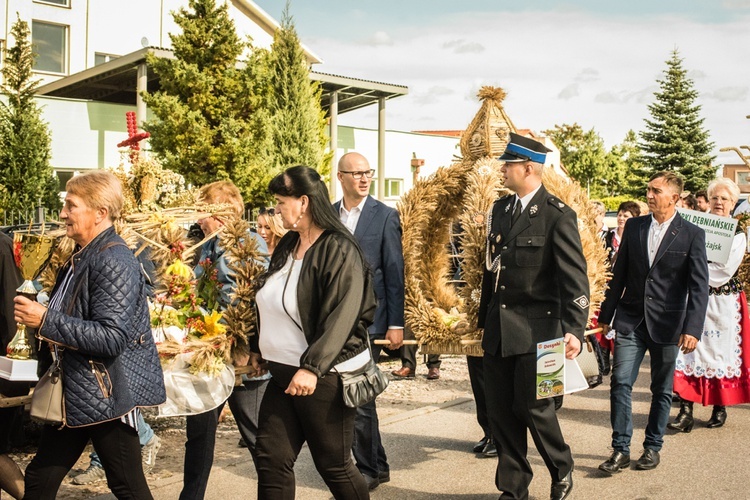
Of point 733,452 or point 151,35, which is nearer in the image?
point 733,452

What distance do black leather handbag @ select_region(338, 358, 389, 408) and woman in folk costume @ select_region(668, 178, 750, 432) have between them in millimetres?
4206

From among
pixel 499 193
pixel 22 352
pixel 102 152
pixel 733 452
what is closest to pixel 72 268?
pixel 22 352

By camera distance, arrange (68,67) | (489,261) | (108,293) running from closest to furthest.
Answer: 1. (108,293)
2. (489,261)
3. (68,67)

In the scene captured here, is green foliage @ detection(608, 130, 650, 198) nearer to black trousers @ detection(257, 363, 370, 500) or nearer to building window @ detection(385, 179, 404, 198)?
building window @ detection(385, 179, 404, 198)

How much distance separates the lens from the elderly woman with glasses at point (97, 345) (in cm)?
369

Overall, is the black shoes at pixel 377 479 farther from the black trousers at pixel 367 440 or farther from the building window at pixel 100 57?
the building window at pixel 100 57

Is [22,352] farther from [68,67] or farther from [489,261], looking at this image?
[68,67]

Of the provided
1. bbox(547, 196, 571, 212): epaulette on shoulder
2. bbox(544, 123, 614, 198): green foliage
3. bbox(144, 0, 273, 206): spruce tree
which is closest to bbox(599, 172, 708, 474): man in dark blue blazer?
bbox(547, 196, 571, 212): epaulette on shoulder

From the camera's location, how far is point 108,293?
3770mm

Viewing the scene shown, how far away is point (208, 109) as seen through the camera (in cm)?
2278

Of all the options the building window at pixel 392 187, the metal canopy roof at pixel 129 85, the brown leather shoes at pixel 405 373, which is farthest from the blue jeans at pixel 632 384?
the building window at pixel 392 187

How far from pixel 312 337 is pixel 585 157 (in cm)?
5665

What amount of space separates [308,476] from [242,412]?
2.78 ft

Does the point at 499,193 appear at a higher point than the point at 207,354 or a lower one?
higher
